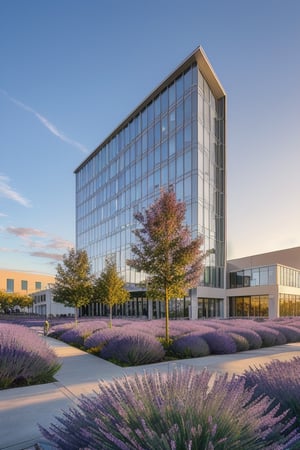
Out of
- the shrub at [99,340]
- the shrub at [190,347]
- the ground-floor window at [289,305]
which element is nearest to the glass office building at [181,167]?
the ground-floor window at [289,305]

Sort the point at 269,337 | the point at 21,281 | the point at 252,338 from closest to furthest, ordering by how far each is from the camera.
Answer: the point at 252,338 < the point at 269,337 < the point at 21,281

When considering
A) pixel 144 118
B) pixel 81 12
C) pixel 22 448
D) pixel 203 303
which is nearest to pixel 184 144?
pixel 144 118

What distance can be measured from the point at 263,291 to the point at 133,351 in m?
32.7

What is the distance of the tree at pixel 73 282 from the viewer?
24.4 metres

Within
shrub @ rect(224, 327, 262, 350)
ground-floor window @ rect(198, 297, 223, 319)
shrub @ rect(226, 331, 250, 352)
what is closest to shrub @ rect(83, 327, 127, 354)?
shrub @ rect(226, 331, 250, 352)

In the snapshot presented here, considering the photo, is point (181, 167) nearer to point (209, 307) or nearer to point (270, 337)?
point (209, 307)

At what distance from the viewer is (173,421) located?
9.09 ft

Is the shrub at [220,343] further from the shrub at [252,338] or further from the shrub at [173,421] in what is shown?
the shrub at [173,421]

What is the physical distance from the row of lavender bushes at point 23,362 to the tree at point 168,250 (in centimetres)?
651

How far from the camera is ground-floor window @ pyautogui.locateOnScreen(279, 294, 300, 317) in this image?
39125 mm

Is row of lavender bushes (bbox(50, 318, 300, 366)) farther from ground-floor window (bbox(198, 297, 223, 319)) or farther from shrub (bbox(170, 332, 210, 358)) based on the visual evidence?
ground-floor window (bbox(198, 297, 223, 319))

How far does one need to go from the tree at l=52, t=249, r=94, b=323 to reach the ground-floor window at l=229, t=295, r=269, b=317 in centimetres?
2300

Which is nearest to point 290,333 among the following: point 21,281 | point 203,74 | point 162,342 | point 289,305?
point 162,342

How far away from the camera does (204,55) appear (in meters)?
38.6
